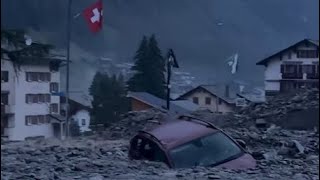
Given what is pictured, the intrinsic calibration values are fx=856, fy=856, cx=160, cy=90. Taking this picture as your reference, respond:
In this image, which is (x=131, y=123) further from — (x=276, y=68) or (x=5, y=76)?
(x=5, y=76)

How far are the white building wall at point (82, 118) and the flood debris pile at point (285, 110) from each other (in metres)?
3.40

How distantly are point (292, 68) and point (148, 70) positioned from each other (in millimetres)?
3993

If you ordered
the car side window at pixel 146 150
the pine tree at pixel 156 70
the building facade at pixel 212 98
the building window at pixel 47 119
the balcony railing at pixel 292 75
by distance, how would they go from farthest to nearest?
the balcony railing at pixel 292 75, the building facade at pixel 212 98, the pine tree at pixel 156 70, the building window at pixel 47 119, the car side window at pixel 146 150

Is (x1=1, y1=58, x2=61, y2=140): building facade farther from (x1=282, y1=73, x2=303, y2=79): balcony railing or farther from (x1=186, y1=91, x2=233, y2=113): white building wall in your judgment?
(x1=282, y1=73, x2=303, y2=79): balcony railing

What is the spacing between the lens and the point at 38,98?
13953 mm

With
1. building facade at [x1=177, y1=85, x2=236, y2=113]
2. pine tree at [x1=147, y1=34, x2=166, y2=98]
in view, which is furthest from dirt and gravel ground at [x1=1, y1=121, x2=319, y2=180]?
building facade at [x1=177, y1=85, x2=236, y2=113]

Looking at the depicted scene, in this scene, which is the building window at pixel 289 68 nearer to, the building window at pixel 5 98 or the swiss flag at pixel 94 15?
the swiss flag at pixel 94 15

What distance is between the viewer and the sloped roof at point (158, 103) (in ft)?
58.1

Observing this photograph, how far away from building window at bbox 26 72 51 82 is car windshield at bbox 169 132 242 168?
9.48 ft

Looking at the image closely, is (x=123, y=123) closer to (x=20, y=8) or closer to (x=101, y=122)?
(x=101, y=122)

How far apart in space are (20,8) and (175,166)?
6193mm

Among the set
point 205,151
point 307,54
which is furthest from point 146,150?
→ point 307,54

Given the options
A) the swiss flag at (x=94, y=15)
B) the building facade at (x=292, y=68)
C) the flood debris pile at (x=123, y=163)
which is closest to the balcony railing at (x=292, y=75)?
the building facade at (x=292, y=68)

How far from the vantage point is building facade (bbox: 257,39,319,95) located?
2033 centimetres
